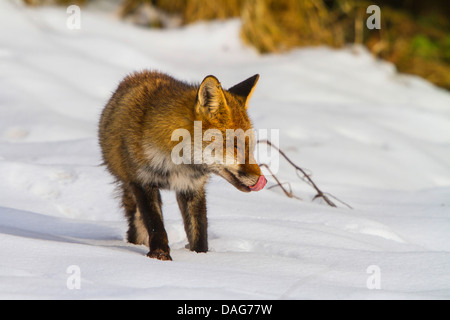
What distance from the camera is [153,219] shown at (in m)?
3.36

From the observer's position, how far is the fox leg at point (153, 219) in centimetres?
319

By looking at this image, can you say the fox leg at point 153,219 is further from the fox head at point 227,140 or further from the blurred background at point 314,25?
the blurred background at point 314,25

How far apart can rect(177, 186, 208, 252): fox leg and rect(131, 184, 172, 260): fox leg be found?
0.18m

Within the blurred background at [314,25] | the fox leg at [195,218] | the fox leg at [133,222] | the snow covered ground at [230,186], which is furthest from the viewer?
the blurred background at [314,25]

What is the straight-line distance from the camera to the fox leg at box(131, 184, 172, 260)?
3188 mm

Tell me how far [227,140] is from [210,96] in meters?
0.25

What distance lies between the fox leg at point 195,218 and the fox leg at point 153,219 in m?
0.18

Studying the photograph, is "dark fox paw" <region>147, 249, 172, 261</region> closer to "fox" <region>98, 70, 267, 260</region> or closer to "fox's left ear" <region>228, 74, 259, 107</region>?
"fox" <region>98, 70, 267, 260</region>

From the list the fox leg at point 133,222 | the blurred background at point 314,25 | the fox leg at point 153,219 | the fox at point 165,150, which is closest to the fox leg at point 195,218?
the fox at point 165,150

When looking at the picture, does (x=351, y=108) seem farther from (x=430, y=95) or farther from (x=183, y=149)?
(x=183, y=149)

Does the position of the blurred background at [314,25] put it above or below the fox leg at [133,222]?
above

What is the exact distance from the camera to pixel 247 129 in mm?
3309

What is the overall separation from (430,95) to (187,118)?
6783 millimetres

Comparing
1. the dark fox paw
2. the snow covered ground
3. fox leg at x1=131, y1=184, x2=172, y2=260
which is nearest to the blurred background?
the snow covered ground
